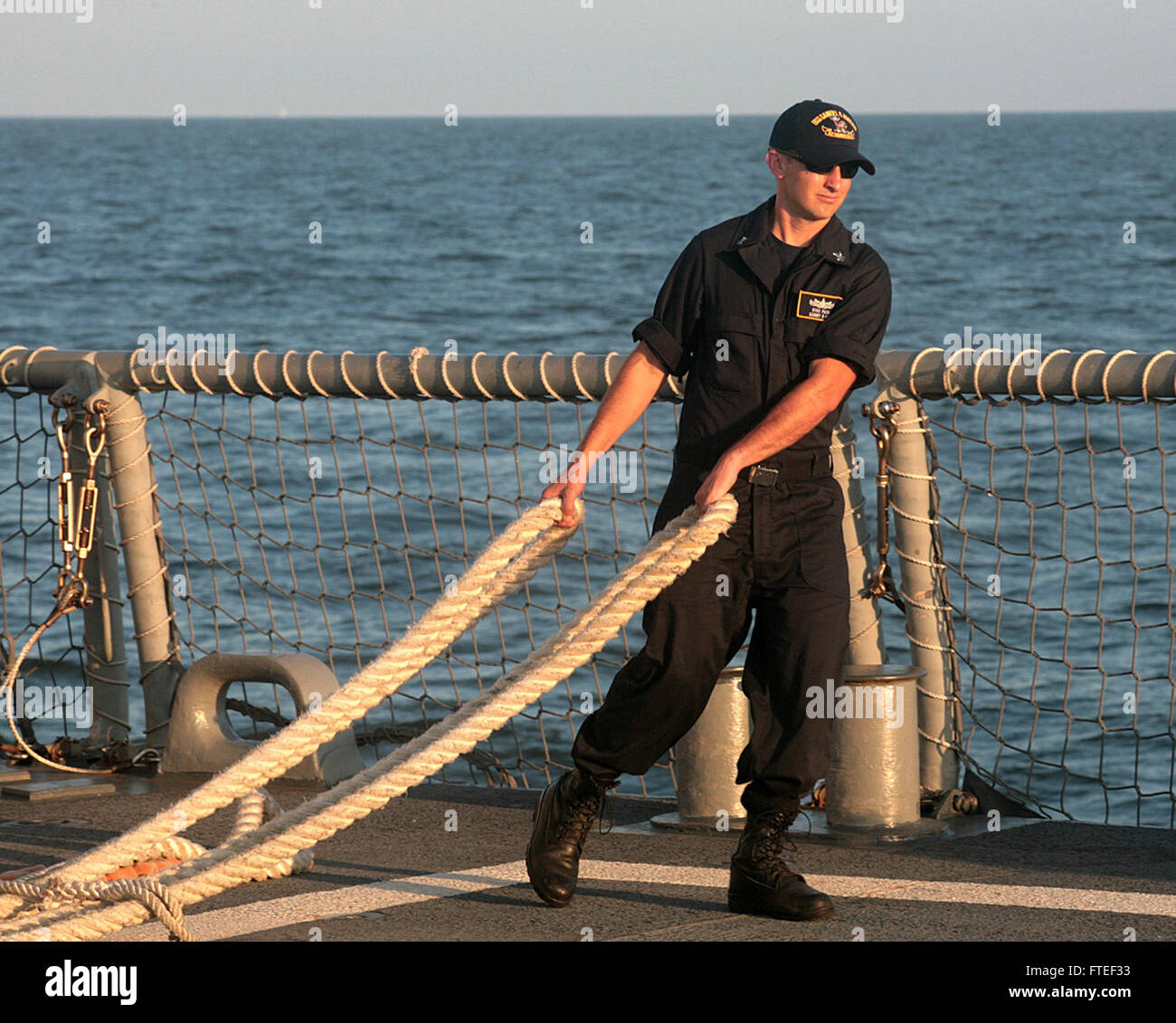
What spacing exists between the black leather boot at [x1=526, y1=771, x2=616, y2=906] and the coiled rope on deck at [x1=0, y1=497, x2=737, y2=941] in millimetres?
402

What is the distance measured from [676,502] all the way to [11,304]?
111 feet

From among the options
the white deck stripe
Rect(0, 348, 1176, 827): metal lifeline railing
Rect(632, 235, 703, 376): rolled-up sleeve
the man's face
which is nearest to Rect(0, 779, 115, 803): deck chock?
Rect(0, 348, 1176, 827): metal lifeline railing

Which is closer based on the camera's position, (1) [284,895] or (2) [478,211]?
(1) [284,895]

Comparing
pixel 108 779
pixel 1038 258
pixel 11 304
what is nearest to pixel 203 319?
pixel 11 304

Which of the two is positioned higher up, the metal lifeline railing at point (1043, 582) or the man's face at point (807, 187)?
the man's face at point (807, 187)

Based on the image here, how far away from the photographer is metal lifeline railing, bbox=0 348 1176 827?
210 inches

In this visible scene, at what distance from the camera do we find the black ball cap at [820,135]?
4.09 metres

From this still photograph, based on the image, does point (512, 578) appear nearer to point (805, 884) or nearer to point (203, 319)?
point (805, 884)

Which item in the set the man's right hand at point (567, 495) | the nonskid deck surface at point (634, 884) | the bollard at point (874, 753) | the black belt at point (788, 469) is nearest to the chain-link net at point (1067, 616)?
the bollard at point (874, 753)

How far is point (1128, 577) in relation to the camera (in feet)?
48.1

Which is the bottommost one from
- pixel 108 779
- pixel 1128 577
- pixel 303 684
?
pixel 1128 577

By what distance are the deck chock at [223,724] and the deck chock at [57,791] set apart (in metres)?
0.24

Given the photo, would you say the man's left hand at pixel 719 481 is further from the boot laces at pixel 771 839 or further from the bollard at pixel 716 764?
the bollard at pixel 716 764

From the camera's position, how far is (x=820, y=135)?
411cm
